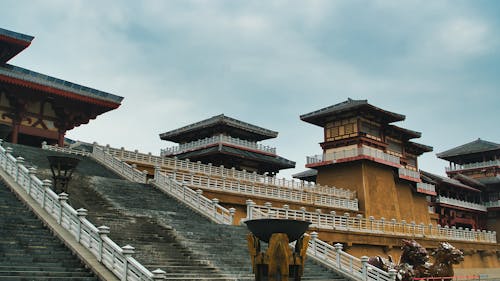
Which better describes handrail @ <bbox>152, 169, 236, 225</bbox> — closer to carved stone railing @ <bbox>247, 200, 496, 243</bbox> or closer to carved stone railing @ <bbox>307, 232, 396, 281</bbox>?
carved stone railing @ <bbox>247, 200, 496, 243</bbox>

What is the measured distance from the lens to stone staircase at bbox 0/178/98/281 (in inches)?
455

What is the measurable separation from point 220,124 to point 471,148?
35.4m

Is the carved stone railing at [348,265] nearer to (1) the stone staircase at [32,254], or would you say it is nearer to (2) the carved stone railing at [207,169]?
(1) the stone staircase at [32,254]

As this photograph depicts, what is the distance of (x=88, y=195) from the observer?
20.8m

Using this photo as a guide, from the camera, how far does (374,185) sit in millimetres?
41469

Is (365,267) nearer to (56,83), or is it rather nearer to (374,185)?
(374,185)

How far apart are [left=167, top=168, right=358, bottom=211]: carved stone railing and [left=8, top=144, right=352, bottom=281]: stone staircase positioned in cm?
345

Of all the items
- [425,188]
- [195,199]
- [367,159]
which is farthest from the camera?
[425,188]

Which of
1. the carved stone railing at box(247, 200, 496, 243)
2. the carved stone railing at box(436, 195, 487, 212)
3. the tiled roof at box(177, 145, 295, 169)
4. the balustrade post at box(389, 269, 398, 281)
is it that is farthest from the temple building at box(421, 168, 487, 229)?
the balustrade post at box(389, 269, 398, 281)

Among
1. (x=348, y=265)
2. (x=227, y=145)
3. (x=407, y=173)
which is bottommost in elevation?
(x=348, y=265)

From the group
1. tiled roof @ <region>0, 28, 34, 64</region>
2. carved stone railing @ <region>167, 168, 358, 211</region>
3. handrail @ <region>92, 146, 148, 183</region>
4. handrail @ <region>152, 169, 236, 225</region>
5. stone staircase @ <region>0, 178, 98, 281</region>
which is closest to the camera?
stone staircase @ <region>0, 178, 98, 281</region>

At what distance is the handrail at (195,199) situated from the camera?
2142 cm

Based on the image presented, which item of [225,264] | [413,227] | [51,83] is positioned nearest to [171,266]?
[225,264]

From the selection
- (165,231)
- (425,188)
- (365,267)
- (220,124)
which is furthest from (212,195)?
(425,188)
